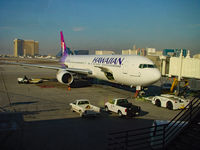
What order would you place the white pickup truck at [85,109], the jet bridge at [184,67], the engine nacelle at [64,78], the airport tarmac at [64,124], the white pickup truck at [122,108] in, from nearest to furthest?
the airport tarmac at [64,124] → the white pickup truck at [85,109] → the white pickup truck at [122,108] → the jet bridge at [184,67] → the engine nacelle at [64,78]

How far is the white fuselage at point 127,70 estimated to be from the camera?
17.9m

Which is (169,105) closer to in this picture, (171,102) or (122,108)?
(171,102)

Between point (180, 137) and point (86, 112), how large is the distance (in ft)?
22.4

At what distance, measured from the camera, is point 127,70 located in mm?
19625

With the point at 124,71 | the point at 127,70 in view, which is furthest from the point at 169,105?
the point at 124,71

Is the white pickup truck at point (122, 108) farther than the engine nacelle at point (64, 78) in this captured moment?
No

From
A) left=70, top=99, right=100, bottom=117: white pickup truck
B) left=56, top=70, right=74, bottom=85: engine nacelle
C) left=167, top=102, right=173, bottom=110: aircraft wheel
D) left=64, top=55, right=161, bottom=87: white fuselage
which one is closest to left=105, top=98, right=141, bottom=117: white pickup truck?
left=70, top=99, right=100, bottom=117: white pickup truck

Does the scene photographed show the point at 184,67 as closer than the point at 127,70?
No

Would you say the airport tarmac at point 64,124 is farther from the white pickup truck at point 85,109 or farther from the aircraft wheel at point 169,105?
the aircraft wheel at point 169,105

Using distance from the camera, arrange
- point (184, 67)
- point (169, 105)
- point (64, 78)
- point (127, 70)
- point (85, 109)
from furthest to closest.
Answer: point (64, 78) → point (184, 67) → point (127, 70) → point (169, 105) → point (85, 109)

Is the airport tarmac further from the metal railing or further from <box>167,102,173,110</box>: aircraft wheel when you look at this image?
the metal railing

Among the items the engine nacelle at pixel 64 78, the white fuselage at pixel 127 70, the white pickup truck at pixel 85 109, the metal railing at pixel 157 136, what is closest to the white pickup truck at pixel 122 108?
the white pickup truck at pixel 85 109

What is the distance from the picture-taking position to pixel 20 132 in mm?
9695

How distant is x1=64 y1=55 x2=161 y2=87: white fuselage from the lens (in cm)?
1791
